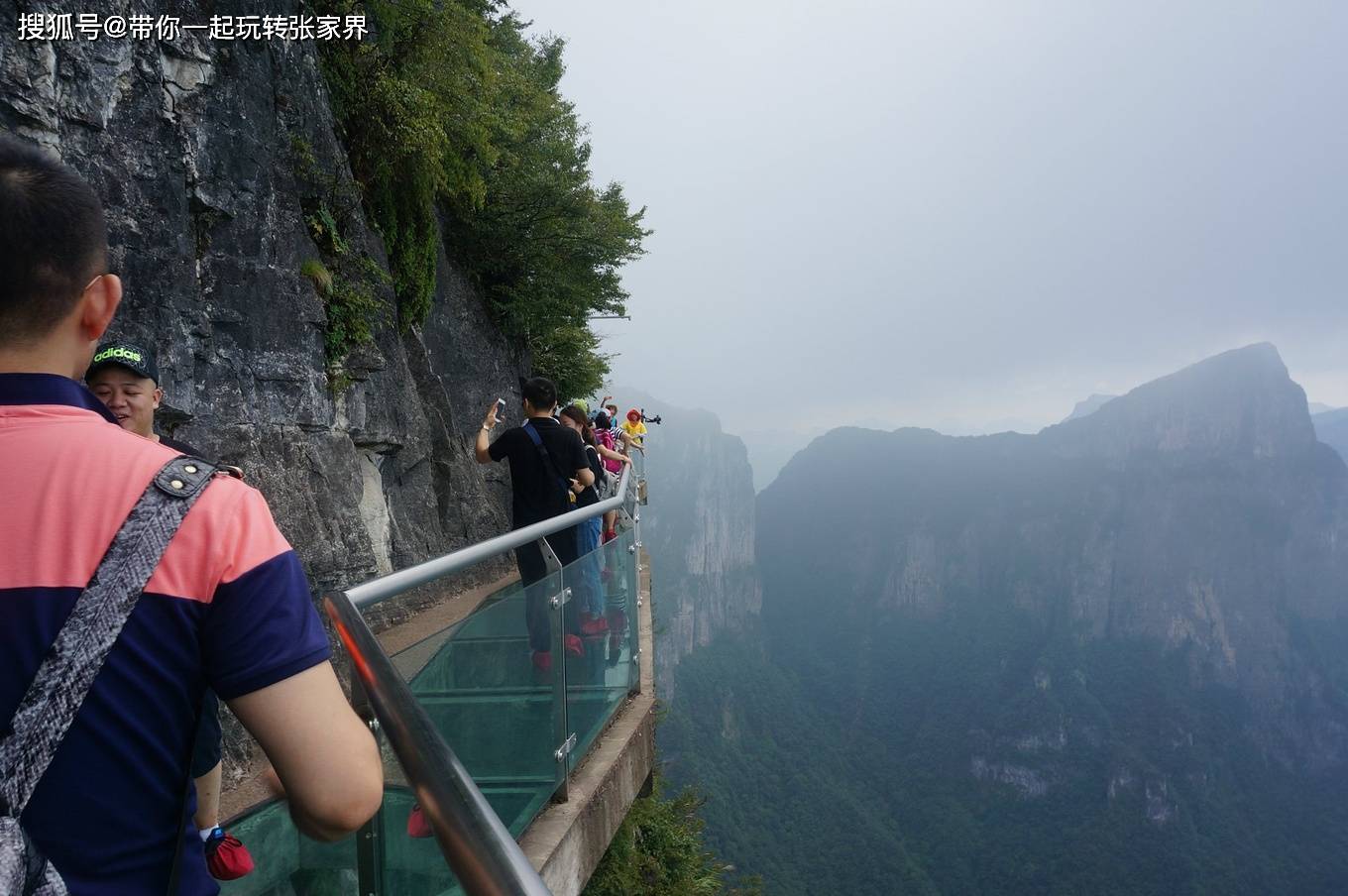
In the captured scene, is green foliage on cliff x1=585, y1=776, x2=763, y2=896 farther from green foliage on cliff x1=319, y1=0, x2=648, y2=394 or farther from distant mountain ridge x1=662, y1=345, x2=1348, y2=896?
distant mountain ridge x1=662, y1=345, x2=1348, y2=896

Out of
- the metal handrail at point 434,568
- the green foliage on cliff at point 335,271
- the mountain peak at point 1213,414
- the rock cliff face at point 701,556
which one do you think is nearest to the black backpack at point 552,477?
the metal handrail at point 434,568

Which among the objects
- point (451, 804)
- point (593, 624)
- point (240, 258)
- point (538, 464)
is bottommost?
point (593, 624)

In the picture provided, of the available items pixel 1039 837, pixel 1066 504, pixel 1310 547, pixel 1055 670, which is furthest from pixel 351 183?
pixel 1310 547

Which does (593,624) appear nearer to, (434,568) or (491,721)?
(491,721)

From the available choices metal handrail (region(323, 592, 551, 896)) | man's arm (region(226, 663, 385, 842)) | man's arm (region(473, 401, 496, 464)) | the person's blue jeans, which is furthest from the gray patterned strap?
man's arm (region(473, 401, 496, 464))

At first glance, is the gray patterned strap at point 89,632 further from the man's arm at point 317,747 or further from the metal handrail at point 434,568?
the metal handrail at point 434,568

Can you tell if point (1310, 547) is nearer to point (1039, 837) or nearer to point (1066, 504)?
point (1066, 504)

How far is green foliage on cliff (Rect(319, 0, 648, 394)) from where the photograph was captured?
30.5ft

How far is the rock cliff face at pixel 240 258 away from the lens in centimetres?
521

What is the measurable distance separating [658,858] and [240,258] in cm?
1053

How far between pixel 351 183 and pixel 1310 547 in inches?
7435

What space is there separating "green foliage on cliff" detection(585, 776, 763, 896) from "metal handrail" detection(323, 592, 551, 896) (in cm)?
861

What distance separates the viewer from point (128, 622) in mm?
877

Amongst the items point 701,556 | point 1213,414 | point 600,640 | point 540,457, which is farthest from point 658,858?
point 1213,414
